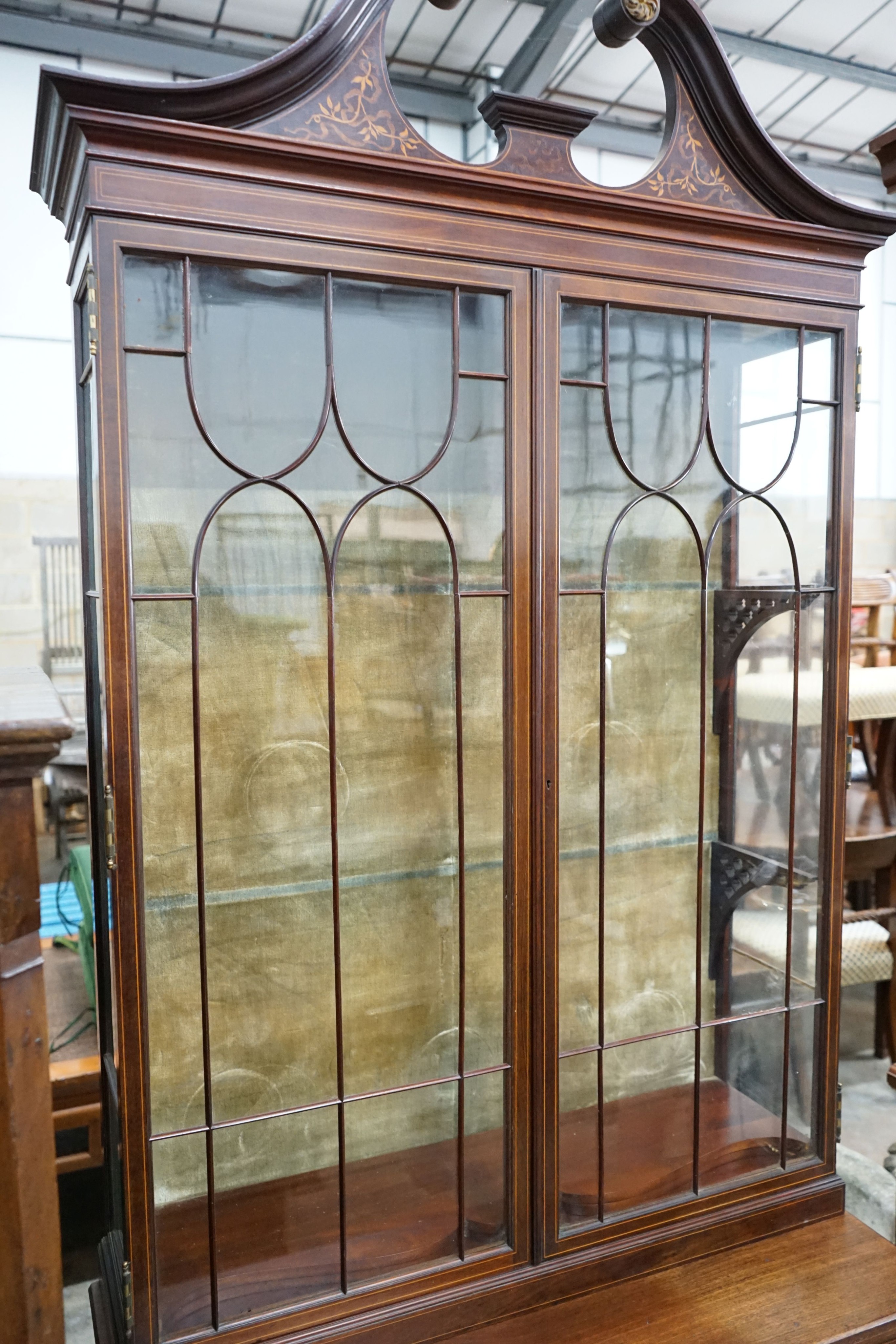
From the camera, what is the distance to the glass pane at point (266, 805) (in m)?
1.25

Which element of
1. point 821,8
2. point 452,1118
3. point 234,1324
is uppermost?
point 821,8

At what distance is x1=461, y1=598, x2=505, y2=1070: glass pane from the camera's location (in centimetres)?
138

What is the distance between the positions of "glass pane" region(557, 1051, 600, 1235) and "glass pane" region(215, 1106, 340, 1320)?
1.14 ft

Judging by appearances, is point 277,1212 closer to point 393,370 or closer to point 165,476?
point 165,476

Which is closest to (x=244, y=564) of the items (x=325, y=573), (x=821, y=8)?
(x=325, y=573)

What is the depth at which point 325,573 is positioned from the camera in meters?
1.29

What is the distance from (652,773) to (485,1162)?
620 mm

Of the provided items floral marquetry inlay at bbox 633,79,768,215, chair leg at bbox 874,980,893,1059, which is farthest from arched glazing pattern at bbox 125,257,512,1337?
chair leg at bbox 874,980,893,1059

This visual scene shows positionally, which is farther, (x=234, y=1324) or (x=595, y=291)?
(x=595, y=291)

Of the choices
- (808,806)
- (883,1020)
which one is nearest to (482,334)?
(808,806)

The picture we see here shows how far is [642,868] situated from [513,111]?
3.59 feet

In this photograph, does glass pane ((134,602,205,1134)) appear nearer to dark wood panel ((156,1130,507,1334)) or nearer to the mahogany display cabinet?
the mahogany display cabinet

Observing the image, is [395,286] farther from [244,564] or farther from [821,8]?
[821,8]

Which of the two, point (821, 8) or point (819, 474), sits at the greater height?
point (821, 8)
